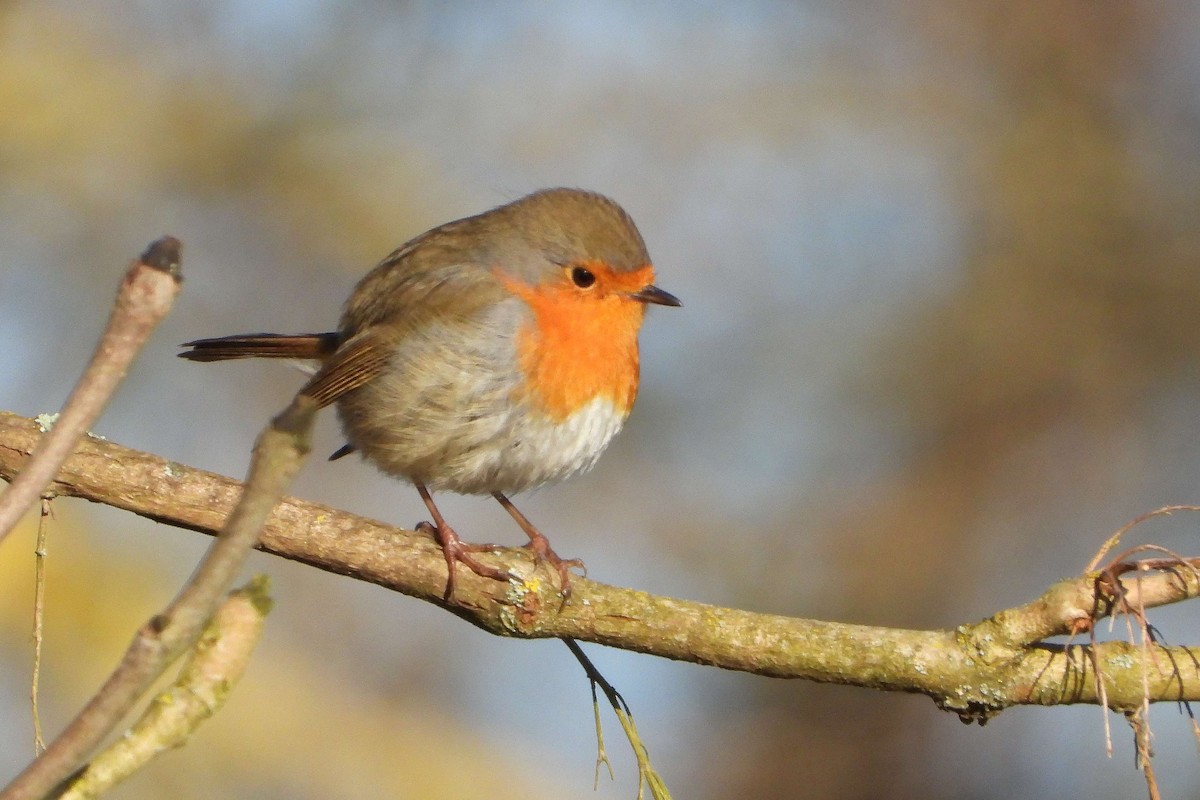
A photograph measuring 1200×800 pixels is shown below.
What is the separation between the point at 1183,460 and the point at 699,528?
2.76m

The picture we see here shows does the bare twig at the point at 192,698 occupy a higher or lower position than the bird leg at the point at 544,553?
lower

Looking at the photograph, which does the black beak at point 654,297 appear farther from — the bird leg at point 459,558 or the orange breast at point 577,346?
the bird leg at point 459,558

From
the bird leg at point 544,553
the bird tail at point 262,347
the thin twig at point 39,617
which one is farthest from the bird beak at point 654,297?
the thin twig at point 39,617

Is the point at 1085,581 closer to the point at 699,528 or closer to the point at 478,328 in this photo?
the point at 478,328

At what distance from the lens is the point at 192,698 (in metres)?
1.09

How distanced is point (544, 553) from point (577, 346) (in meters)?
0.73

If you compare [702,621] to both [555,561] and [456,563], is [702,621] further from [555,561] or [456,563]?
[456,563]

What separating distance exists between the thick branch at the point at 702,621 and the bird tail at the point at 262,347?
4.33ft

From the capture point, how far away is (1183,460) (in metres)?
7.22

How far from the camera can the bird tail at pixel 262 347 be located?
4156 mm

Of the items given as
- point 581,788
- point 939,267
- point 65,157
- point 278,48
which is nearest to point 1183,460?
point 939,267

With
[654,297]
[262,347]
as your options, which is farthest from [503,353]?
[262,347]

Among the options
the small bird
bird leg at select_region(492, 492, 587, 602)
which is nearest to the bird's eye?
the small bird

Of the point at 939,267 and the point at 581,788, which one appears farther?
the point at 939,267
